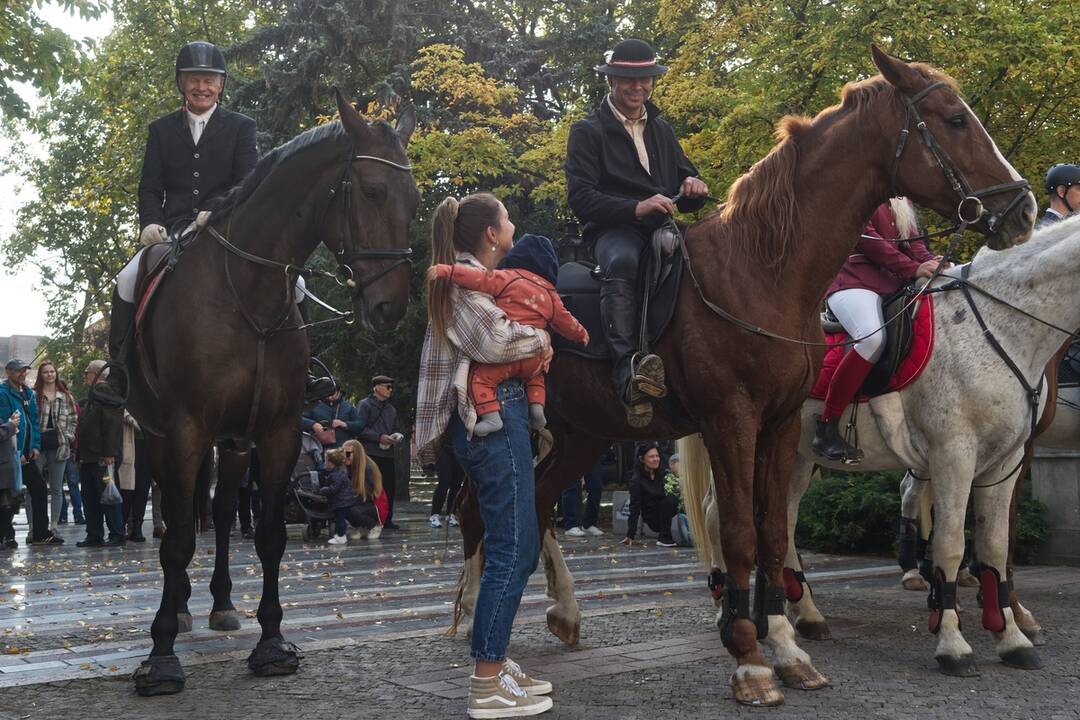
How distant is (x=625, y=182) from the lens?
7.05 metres

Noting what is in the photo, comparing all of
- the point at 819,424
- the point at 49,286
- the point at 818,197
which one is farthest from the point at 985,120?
the point at 49,286

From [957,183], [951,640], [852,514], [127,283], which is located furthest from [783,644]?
[852,514]

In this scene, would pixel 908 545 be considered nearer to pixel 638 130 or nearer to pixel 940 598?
pixel 940 598

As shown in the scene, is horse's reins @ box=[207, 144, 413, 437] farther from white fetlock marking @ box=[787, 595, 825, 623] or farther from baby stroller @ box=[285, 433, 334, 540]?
baby stroller @ box=[285, 433, 334, 540]

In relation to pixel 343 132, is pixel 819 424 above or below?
below

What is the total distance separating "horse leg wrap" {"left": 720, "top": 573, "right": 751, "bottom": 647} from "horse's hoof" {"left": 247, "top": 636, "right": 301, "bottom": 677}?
2.36 metres

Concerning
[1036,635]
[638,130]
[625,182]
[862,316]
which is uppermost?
[638,130]

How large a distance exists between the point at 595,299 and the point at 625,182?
2.43 feet

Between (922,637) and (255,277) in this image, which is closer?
(255,277)

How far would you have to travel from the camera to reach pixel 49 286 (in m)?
47.6

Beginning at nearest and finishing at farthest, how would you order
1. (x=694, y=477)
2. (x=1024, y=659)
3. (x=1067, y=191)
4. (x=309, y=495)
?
1. (x=1024, y=659)
2. (x=694, y=477)
3. (x=1067, y=191)
4. (x=309, y=495)

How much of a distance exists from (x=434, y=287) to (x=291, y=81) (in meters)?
21.9

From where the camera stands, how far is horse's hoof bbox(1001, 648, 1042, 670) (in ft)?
21.4

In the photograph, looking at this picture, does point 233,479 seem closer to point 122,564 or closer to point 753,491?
point 753,491
